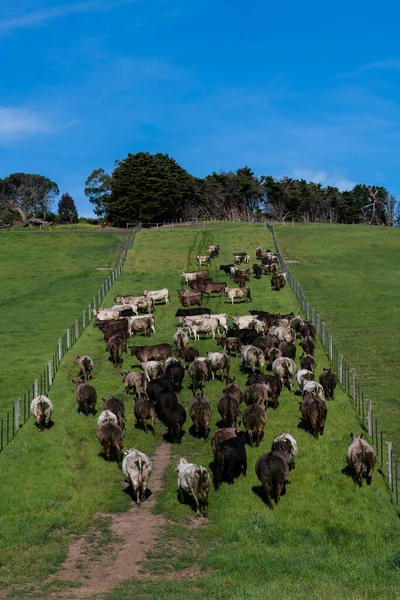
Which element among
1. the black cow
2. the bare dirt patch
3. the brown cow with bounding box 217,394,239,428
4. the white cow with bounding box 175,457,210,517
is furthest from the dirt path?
the brown cow with bounding box 217,394,239,428

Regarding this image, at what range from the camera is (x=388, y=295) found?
5572 centimetres

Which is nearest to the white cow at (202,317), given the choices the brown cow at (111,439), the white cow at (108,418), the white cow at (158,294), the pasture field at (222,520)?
the white cow at (158,294)

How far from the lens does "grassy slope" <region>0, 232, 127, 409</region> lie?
120 ft

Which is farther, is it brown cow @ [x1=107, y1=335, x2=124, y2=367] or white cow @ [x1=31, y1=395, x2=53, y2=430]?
brown cow @ [x1=107, y1=335, x2=124, y2=367]

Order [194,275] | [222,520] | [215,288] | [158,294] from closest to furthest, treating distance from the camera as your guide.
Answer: [222,520] → [158,294] → [215,288] → [194,275]

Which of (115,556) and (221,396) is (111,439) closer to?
(221,396)

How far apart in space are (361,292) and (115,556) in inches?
1767

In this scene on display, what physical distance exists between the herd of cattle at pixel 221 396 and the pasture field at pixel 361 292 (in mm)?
2982

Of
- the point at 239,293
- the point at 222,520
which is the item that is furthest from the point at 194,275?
the point at 222,520

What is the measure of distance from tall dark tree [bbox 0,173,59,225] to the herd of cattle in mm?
124284

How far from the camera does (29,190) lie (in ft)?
541

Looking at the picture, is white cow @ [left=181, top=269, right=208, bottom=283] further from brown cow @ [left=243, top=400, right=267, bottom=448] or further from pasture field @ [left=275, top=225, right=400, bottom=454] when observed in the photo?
brown cow @ [left=243, top=400, right=267, bottom=448]

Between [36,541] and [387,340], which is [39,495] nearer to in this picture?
[36,541]

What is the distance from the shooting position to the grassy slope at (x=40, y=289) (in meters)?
36.4
